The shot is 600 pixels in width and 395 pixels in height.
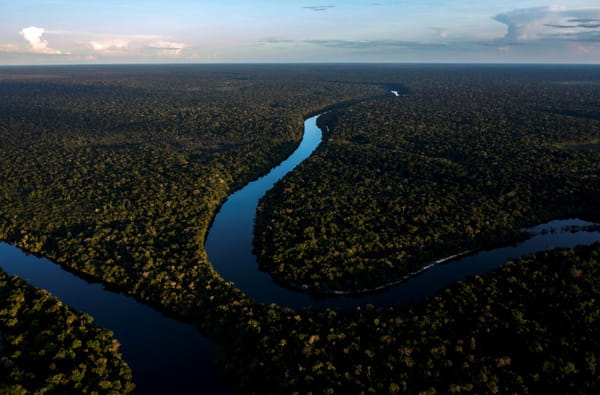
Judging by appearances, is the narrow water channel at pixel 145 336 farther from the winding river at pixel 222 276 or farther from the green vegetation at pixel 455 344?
the green vegetation at pixel 455 344

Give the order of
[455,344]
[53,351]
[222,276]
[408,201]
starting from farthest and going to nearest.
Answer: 1. [408,201]
2. [222,276]
3. [53,351]
4. [455,344]

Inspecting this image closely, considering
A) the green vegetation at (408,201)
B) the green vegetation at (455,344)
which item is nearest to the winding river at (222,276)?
the green vegetation at (408,201)

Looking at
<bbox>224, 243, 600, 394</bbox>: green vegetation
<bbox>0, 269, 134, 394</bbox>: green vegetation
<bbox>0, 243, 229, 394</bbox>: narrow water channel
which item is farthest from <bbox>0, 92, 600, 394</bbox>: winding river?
<bbox>224, 243, 600, 394</bbox>: green vegetation

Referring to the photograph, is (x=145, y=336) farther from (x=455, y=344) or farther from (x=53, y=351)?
(x=455, y=344)

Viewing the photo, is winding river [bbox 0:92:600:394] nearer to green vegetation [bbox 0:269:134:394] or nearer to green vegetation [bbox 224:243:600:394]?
green vegetation [bbox 0:269:134:394]

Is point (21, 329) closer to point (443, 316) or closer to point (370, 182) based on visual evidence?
point (443, 316)

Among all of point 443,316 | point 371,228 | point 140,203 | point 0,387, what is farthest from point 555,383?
point 140,203

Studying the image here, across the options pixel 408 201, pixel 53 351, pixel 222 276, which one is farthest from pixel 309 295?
pixel 408 201

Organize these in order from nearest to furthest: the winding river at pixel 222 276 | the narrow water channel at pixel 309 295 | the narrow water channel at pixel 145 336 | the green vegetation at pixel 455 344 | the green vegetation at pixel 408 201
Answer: the green vegetation at pixel 455 344, the narrow water channel at pixel 145 336, the winding river at pixel 222 276, the narrow water channel at pixel 309 295, the green vegetation at pixel 408 201
